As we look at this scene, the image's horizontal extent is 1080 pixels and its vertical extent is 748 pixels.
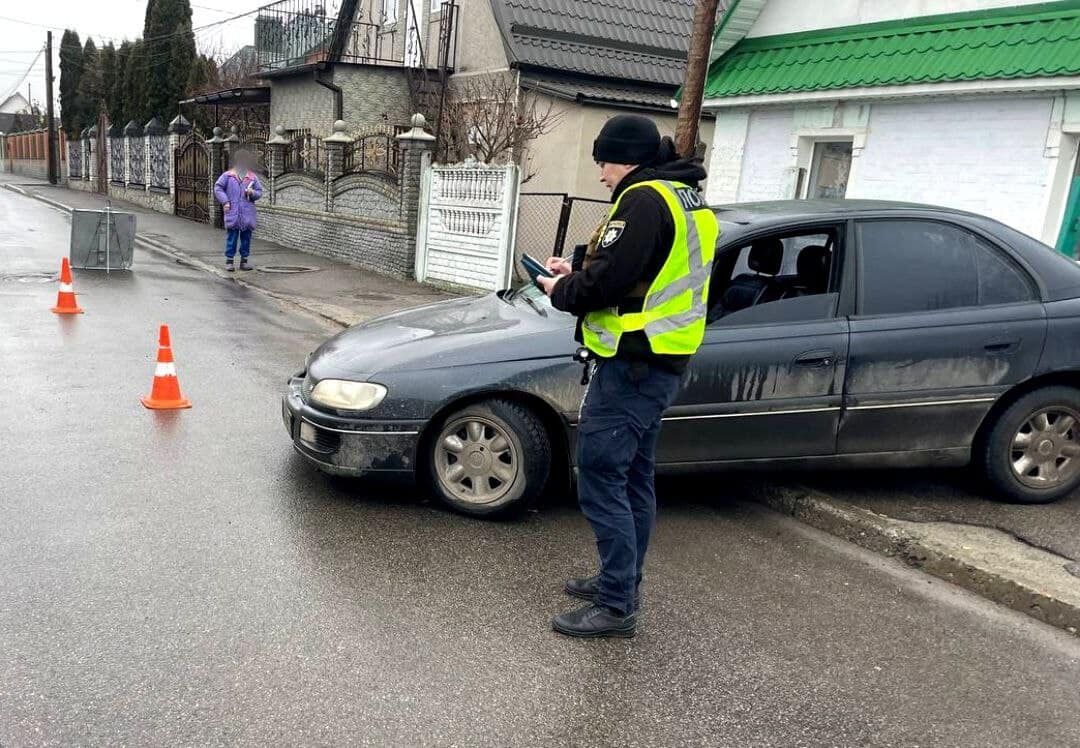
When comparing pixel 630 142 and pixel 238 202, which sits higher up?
pixel 630 142

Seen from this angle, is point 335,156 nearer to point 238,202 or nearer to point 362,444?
point 238,202

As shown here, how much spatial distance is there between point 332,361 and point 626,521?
6.63 ft

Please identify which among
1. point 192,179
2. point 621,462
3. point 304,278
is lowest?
point 304,278

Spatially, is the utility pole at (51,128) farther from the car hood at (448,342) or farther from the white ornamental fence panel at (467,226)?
the car hood at (448,342)

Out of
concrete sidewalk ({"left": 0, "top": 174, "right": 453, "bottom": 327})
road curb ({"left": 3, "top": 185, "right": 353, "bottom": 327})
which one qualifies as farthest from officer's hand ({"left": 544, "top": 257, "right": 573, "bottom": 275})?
road curb ({"left": 3, "top": 185, "right": 353, "bottom": 327})

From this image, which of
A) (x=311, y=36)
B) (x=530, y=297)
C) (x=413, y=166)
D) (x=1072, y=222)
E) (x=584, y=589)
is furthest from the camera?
(x=311, y=36)

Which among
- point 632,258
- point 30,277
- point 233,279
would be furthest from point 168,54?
point 632,258

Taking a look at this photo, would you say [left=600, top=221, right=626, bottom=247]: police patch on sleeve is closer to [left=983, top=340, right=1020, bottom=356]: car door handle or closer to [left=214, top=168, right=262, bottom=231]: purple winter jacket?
[left=983, top=340, right=1020, bottom=356]: car door handle

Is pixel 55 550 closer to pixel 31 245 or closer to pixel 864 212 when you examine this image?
pixel 864 212

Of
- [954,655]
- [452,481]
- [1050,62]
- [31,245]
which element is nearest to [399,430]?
[452,481]

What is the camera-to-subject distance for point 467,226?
13.1 meters

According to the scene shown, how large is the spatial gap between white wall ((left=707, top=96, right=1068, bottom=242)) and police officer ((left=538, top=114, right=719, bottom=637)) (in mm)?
5700

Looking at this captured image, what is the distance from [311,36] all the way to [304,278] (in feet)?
36.4

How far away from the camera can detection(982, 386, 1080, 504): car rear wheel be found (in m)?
4.76
